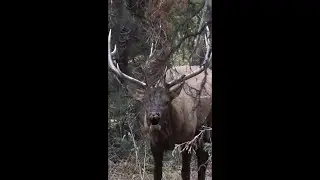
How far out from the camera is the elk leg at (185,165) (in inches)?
61.4

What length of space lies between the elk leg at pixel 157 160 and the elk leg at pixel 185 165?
0.09 meters

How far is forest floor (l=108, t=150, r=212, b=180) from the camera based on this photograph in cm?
146

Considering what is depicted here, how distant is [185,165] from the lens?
159 cm

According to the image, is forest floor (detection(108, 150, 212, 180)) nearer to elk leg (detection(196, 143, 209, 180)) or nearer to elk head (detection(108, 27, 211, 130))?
elk leg (detection(196, 143, 209, 180))

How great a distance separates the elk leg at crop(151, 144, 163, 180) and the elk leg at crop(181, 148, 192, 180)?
9 centimetres

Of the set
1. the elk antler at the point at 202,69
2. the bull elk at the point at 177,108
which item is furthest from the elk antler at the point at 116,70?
the elk antler at the point at 202,69

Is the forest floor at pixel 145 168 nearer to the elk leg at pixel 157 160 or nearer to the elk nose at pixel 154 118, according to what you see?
the elk leg at pixel 157 160
